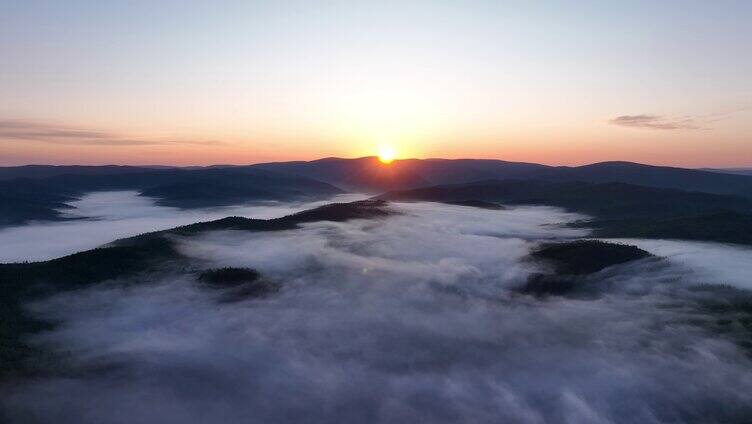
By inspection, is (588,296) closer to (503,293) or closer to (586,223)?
(503,293)

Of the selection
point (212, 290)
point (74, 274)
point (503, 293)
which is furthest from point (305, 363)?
point (74, 274)

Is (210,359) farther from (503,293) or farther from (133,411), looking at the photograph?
(503,293)

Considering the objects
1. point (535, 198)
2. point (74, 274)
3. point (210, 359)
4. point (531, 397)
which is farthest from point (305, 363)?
point (535, 198)

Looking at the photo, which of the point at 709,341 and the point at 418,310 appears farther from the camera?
the point at 418,310

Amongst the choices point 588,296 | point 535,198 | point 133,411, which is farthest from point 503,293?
point 535,198

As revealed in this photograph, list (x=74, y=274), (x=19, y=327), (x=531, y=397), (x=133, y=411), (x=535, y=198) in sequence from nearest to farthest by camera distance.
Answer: (x=133, y=411), (x=531, y=397), (x=19, y=327), (x=74, y=274), (x=535, y=198)

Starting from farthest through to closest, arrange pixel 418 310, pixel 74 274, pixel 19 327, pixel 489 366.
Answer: pixel 74 274
pixel 418 310
pixel 19 327
pixel 489 366

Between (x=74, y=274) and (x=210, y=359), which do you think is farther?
(x=74, y=274)

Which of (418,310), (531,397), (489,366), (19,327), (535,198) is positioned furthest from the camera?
(535,198)

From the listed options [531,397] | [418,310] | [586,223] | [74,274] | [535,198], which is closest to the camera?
[531,397]
